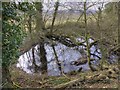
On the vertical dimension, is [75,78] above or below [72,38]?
below

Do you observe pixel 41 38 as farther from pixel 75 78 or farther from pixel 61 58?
pixel 75 78

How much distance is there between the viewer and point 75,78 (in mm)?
4148

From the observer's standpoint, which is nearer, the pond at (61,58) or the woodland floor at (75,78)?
the woodland floor at (75,78)

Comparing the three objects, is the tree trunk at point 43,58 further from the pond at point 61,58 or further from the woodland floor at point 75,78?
the woodland floor at point 75,78

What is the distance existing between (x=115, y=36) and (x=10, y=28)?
97.5 inches

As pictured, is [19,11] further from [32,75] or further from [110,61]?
[110,61]

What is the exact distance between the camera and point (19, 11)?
2.91 m

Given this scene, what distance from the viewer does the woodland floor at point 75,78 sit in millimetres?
3859

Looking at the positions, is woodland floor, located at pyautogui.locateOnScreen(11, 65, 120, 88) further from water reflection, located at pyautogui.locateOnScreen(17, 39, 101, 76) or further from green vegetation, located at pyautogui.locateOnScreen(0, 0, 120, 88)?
water reflection, located at pyautogui.locateOnScreen(17, 39, 101, 76)

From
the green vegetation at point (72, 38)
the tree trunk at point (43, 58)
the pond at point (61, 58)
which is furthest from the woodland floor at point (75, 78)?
the tree trunk at point (43, 58)

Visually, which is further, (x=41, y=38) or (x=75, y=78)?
(x=41, y=38)

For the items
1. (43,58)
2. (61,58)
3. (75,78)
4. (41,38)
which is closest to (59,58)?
(61,58)

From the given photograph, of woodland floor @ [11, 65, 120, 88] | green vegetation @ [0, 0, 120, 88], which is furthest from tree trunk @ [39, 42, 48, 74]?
woodland floor @ [11, 65, 120, 88]

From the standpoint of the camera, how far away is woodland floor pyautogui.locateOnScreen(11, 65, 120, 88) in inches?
152
